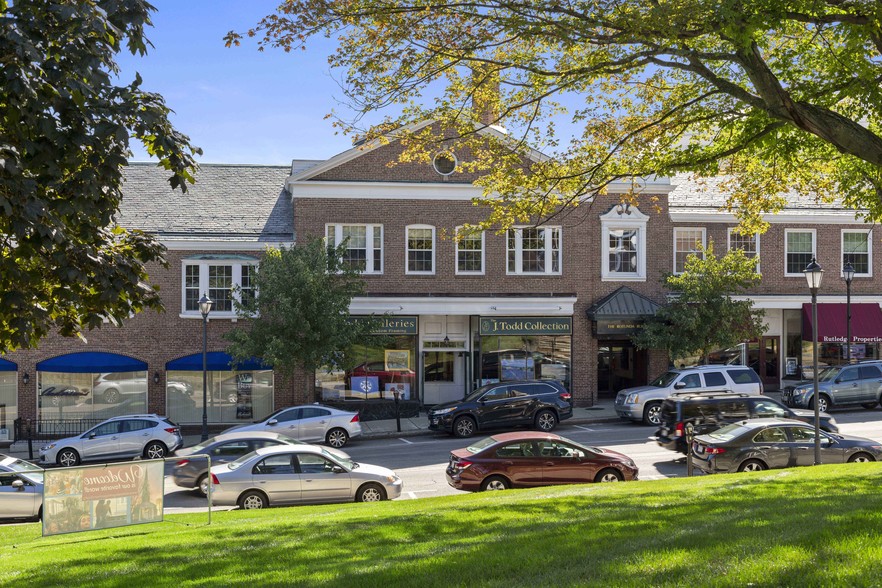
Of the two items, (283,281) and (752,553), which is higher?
(283,281)

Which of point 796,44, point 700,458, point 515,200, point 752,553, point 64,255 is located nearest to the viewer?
point 752,553

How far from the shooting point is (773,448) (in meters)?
18.1

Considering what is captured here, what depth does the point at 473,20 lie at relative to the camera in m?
12.7

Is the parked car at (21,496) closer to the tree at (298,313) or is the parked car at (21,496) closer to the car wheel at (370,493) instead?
the car wheel at (370,493)

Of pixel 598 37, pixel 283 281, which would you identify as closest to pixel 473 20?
pixel 598 37

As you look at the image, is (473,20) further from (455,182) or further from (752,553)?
(455,182)

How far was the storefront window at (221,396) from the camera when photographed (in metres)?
28.8

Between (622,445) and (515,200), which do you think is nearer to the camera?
(515,200)

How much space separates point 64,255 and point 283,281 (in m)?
17.4

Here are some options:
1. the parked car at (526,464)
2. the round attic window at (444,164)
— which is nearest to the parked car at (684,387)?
the parked car at (526,464)

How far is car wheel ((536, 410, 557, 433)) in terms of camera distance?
25562mm

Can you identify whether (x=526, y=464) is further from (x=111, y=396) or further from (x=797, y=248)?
(x=797, y=248)

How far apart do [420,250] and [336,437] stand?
8.76m

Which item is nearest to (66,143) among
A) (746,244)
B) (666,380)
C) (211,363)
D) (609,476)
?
(609,476)
